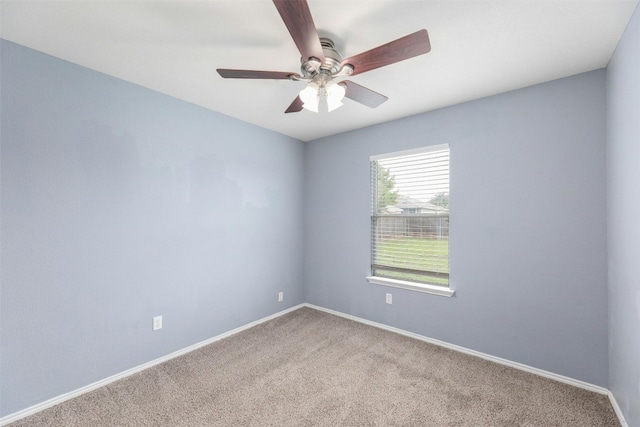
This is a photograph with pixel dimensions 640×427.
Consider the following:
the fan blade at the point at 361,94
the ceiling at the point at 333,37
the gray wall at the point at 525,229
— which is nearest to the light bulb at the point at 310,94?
the fan blade at the point at 361,94

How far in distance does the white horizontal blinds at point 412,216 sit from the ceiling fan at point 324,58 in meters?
1.27

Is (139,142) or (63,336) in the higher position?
(139,142)

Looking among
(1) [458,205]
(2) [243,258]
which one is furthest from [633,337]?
(2) [243,258]

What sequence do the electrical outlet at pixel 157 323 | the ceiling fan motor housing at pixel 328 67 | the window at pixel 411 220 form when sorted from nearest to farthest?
the ceiling fan motor housing at pixel 328 67, the electrical outlet at pixel 157 323, the window at pixel 411 220

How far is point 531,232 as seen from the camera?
7.79 feet

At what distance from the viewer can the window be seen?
2.92 m

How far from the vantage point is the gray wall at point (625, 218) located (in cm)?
154

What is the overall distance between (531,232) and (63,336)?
3.73m

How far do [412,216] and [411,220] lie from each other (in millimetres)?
49

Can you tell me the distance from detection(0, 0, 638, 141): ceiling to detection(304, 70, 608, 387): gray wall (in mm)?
288

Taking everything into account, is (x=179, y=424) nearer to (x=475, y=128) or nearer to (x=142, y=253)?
(x=142, y=253)

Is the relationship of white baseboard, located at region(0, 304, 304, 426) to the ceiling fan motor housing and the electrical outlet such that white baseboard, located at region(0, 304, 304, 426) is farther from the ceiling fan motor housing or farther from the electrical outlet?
the ceiling fan motor housing

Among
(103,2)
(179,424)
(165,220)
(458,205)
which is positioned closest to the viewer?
(103,2)

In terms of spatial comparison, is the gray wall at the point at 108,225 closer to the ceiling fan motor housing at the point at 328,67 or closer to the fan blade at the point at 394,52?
the ceiling fan motor housing at the point at 328,67
